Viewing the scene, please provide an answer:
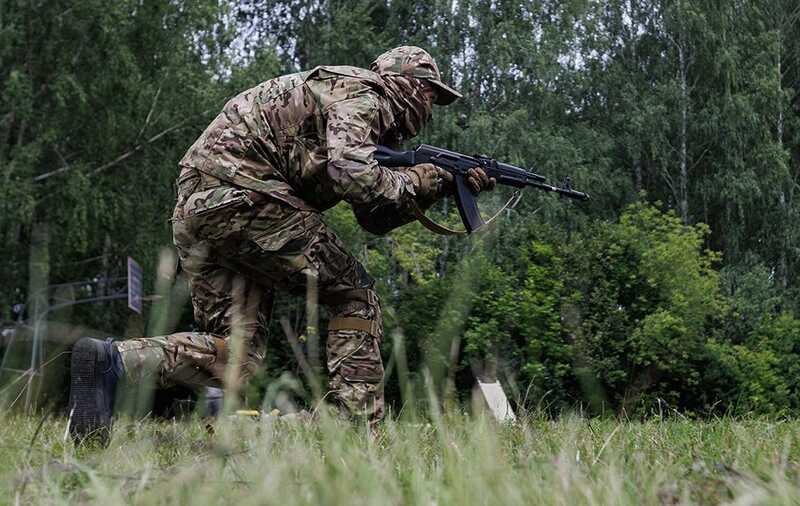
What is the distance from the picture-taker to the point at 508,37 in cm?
2755

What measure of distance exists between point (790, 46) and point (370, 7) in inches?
468

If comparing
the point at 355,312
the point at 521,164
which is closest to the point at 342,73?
the point at 355,312

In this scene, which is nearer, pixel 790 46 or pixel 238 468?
pixel 238 468

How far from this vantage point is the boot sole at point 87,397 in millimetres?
3762

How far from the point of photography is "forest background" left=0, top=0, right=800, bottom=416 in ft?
49.4

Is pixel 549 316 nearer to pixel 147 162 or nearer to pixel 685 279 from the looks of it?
pixel 685 279

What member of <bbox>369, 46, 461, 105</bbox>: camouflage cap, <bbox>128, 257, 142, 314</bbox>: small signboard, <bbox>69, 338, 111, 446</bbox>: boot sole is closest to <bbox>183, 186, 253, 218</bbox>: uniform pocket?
<bbox>69, 338, 111, 446</bbox>: boot sole

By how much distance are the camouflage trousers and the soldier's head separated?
0.55 m

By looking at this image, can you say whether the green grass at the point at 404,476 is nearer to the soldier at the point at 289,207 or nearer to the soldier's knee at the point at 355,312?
the soldier at the point at 289,207

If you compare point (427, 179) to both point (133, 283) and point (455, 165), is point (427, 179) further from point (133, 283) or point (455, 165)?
point (133, 283)

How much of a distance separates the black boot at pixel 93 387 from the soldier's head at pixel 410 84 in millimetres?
1450

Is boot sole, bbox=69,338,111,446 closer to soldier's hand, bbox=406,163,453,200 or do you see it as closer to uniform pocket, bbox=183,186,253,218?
uniform pocket, bbox=183,186,253,218

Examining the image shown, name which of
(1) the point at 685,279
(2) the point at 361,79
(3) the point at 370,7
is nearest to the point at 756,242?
(3) the point at 370,7

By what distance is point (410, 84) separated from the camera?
14.8 ft
